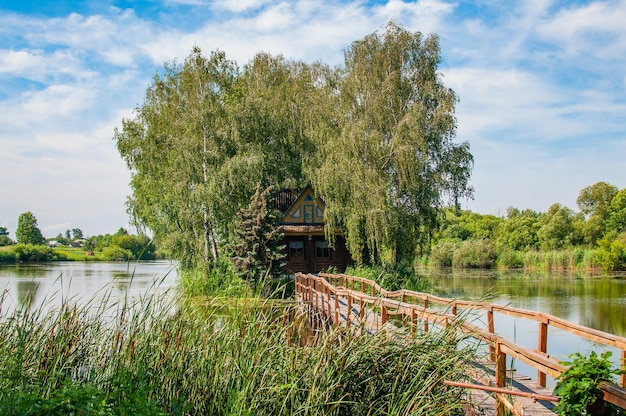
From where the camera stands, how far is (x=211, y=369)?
5.93 meters

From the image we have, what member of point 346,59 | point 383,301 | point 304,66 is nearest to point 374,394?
point 383,301

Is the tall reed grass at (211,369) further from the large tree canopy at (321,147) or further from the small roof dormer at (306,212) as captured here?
the small roof dormer at (306,212)

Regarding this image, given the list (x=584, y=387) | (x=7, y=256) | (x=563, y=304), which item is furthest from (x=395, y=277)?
(x=7, y=256)

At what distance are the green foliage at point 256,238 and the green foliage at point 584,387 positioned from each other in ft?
66.6

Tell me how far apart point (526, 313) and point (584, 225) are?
52371mm

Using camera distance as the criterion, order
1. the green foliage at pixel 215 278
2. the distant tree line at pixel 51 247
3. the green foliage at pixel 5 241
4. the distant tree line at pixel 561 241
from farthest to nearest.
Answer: the green foliage at pixel 5 241 < the distant tree line at pixel 51 247 < the distant tree line at pixel 561 241 < the green foliage at pixel 215 278

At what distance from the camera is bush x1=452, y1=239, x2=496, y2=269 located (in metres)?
51.9

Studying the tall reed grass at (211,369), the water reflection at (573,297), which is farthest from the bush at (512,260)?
the tall reed grass at (211,369)

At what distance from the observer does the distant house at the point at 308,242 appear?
31484 mm

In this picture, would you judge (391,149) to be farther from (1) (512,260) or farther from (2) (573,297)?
(1) (512,260)

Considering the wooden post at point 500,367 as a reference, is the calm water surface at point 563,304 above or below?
below

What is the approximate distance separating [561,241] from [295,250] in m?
33.2

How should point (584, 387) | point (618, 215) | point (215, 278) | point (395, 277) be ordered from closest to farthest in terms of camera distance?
point (584, 387)
point (395, 277)
point (215, 278)
point (618, 215)

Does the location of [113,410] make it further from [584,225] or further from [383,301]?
[584,225]
